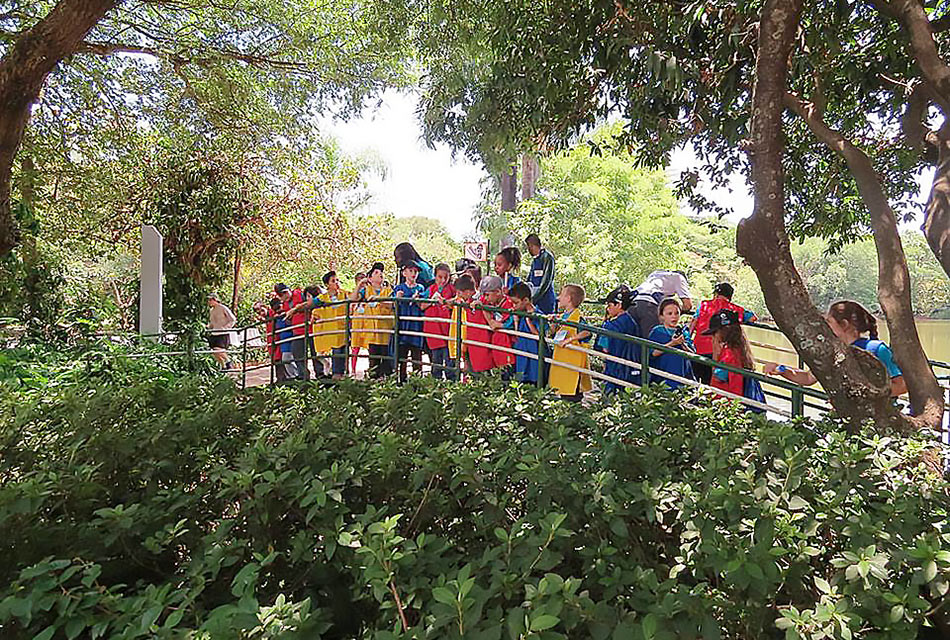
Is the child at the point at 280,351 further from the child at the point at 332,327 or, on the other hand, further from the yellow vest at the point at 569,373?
the yellow vest at the point at 569,373

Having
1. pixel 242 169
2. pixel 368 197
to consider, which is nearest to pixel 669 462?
pixel 242 169

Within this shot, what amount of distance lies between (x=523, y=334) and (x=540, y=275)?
5.32 feet

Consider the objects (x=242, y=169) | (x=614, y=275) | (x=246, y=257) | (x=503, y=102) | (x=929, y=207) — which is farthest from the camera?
(x=614, y=275)

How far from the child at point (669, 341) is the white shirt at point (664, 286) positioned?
1.62 feet

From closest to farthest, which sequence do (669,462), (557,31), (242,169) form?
(669,462) → (557,31) → (242,169)

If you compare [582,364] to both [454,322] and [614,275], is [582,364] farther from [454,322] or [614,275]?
[614,275]

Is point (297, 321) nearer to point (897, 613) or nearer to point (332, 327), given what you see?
point (332, 327)

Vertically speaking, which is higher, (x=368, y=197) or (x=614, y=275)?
(x=368, y=197)

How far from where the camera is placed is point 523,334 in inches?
204

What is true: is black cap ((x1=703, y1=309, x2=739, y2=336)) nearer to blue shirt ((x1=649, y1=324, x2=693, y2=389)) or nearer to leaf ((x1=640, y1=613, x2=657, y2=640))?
blue shirt ((x1=649, y1=324, x2=693, y2=389))

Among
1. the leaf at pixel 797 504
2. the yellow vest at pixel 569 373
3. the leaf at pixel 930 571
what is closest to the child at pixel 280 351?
the yellow vest at pixel 569 373

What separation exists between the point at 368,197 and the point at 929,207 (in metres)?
22.0

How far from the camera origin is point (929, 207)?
359cm

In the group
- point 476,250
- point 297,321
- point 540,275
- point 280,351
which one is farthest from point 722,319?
point 476,250
